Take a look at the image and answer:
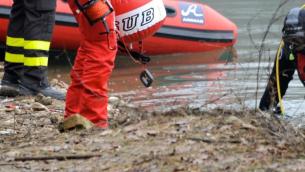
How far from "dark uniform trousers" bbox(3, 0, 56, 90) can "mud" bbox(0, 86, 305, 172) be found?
1426mm

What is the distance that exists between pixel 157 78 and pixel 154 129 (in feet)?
18.1

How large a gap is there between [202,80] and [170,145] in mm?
5425

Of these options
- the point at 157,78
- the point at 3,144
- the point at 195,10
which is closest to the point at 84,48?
the point at 3,144

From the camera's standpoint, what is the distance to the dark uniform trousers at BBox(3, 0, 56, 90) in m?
5.84

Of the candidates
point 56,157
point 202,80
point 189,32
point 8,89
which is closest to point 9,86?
point 8,89

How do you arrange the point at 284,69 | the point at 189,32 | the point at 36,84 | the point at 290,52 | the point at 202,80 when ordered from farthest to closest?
the point at 189,32 < the point at 202,80 < the point at 36,84 < the point at 284,69 < the point at 290,52

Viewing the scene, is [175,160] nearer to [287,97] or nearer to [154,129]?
[154,129]

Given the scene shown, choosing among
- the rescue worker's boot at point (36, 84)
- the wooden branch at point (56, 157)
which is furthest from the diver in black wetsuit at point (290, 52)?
the wooden branch at point (56, 157)

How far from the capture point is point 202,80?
894 cm

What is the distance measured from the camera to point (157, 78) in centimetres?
945

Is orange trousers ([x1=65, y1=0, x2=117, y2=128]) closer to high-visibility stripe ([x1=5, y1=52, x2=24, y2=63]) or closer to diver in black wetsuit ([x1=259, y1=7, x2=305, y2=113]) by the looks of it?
diver in black wetsuit ([x1=259, y1=7, x2=305, y2=113])

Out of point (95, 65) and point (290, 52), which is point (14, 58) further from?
point (290, 52)

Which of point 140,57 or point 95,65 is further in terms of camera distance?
point 140,57

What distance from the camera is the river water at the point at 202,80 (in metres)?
6.82
